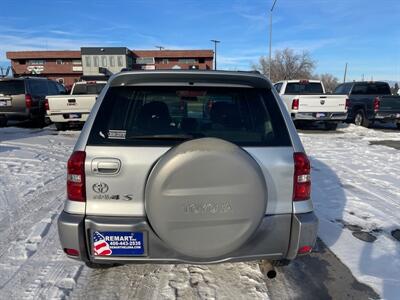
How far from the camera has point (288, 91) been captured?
15305 millimetres

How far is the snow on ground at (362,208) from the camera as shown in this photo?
3.42 metres

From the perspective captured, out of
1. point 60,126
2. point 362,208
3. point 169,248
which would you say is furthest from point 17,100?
point 169,248

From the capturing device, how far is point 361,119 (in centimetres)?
1606

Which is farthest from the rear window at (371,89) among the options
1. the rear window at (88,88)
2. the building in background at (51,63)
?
the building in background at (51,63)

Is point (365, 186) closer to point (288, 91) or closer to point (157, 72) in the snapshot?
point (157, 72)

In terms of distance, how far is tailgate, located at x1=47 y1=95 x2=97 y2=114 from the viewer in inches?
497

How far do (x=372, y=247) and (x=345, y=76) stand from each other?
76.0 m

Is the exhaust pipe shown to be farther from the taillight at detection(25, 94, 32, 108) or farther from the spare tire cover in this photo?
the taillight at detection(25, 94, 32, 108)

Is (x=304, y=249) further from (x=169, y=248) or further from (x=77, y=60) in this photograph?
(x=77, y=60)

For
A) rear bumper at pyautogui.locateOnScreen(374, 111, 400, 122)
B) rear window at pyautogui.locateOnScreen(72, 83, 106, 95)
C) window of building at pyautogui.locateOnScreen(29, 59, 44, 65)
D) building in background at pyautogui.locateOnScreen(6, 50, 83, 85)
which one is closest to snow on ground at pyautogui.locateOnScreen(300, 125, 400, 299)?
rear bumper at pyautogui.locateOnScreen(374, 111, 400, 122)

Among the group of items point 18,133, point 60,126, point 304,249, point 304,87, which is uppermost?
point 304,87

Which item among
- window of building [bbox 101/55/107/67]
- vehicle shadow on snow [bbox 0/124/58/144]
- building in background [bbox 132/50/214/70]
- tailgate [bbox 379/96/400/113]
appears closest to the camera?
vehicle shadow on snow [bbox 0/124/58/144]

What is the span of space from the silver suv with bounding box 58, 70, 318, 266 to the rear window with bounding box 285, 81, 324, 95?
13.2 meters

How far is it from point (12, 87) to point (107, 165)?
43.1ft
